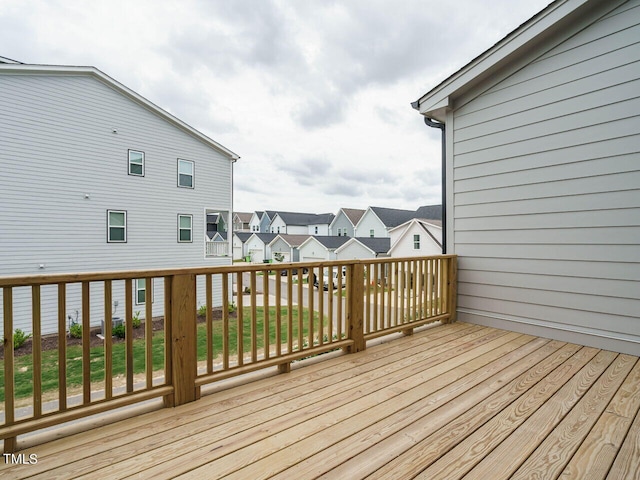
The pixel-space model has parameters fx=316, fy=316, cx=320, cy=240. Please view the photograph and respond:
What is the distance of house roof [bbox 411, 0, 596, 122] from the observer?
114 inches

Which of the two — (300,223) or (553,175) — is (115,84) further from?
(300,223)

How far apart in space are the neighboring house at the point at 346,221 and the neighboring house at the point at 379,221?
149 cm

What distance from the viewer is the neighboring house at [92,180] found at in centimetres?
800

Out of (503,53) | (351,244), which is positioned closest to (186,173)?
(503,53)


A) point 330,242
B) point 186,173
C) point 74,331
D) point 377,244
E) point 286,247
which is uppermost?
point 186,173

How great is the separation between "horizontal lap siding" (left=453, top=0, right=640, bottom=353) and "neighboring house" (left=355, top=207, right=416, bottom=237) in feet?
62.5

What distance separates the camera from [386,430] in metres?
1.62

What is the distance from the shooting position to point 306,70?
914 centimetres

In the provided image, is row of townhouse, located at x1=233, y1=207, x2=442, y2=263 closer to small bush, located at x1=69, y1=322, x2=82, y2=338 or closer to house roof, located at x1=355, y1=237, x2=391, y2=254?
house roof, located at x1=355, y1=237, x2=391, y2=254

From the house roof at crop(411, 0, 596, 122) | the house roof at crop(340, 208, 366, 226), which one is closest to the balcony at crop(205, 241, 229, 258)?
the house roof at crop(411, 0, 596, 122)

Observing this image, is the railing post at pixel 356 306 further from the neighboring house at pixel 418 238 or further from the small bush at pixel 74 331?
the neighboring house at pixel 418 238

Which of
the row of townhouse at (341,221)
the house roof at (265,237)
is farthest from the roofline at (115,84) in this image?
the house roof at (265,237)

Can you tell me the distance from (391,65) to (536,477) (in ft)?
25.8

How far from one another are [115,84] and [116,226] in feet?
13.2
